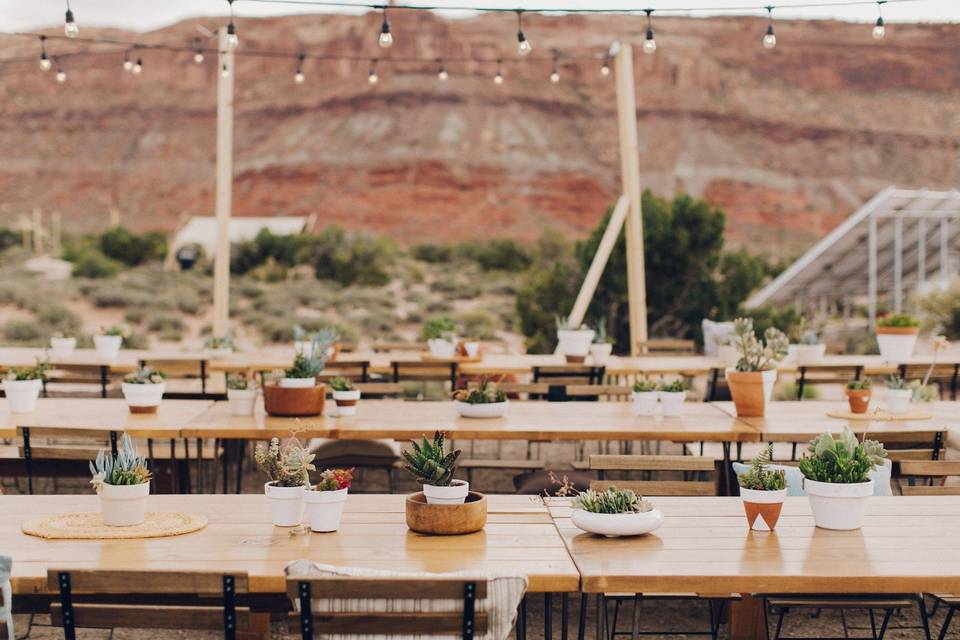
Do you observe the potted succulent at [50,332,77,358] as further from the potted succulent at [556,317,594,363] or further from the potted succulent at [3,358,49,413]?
the potted succulent at [556,317,594,363]

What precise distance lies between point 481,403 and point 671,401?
3.29 feet

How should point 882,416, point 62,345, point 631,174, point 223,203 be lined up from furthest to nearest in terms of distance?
point 631,174 → point 223,203 → point 62,345 → point 882,416

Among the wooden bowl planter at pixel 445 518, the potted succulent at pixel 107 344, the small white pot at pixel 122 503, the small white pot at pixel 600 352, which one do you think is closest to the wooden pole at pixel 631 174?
the small white pot at pixel 600 352

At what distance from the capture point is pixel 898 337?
8.19 meters

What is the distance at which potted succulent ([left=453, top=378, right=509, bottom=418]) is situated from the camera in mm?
5961

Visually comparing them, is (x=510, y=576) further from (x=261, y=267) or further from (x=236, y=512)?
(x=261, y=267)

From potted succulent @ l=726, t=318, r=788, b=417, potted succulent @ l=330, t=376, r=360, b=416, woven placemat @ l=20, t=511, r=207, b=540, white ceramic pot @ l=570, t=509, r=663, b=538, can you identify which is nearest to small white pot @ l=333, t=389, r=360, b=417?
potted succulent @ l=330, t=376, r=360, b=416

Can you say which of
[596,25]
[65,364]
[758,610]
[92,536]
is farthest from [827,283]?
[596,25]

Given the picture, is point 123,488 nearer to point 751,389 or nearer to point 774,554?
point 774,554

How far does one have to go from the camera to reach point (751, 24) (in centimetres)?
5272

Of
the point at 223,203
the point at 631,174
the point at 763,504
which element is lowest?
the point at 763,504

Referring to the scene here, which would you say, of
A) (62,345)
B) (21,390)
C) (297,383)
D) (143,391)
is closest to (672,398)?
(297,383)

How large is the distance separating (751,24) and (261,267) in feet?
104

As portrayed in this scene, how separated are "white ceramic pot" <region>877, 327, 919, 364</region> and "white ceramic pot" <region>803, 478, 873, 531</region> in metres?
4.91
